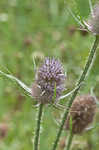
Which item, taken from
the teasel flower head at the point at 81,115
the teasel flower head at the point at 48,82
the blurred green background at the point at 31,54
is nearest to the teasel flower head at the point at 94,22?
the blurred green background at the point at 31,54

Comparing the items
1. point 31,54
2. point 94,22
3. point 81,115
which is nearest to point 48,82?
point 94,22

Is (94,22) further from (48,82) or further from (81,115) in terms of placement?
(81,115)

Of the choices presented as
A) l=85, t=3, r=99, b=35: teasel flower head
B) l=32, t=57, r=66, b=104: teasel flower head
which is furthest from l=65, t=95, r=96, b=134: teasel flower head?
l=85, t=3, r=99, b=35: teasel flower head

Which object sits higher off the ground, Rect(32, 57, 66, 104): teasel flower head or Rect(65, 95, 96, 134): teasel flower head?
Rect(32, 57, 66, 104): teasel flower head

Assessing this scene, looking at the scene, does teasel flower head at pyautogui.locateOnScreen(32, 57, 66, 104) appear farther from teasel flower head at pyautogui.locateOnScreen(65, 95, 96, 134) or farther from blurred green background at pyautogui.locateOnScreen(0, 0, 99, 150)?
teasel flower head at pyautogui.locateOnScreen(65, 95, 96, 134)

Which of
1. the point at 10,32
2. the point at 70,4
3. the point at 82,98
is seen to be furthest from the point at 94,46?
the point at 10,32
